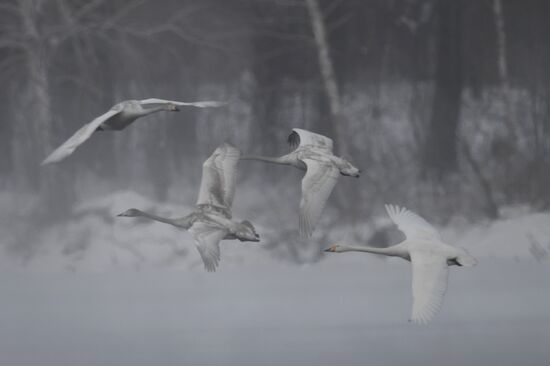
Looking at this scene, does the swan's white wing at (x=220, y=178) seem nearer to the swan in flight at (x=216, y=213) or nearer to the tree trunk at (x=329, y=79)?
the swan in flight at (x=216, y=213)

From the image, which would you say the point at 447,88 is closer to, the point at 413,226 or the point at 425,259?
the point at 413,226

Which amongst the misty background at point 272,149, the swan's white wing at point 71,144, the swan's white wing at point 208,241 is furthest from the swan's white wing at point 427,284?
the misty background at point 272,149

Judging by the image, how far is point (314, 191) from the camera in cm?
511

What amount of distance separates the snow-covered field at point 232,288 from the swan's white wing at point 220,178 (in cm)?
241

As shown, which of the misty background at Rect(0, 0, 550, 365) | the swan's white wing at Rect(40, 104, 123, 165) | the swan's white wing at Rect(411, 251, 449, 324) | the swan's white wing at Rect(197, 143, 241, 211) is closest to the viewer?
the swan's white wing at Rect(40, 104, 123, 165)

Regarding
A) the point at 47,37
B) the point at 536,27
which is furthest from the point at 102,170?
the point at 536,27

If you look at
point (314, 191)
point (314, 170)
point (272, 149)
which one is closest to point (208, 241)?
point (314, 191)

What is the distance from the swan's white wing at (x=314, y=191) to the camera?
4.98 meters

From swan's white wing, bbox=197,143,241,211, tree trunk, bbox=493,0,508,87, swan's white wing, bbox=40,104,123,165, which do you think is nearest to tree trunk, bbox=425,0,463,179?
tree trunk, bbox=493,0,508,87

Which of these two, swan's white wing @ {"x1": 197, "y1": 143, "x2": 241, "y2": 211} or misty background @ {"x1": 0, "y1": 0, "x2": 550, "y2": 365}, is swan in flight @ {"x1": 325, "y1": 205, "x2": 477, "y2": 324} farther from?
misty background @ {"x1": 0, "y1": 0, "x2": 550, "y2": 365}

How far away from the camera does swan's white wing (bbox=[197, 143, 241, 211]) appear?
5.38 m

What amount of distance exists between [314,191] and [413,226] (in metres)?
0.69

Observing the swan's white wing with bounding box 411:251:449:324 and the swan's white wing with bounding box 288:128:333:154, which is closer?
the swan's white wing with bounding box 411:251:449:324

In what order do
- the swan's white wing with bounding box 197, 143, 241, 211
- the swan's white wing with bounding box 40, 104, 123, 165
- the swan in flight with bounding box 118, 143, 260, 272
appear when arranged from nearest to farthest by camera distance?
the swan's white wing with bounding box 40, 104, 123, 165 → the swan in flight with bounding box 118, 143, 260, 272 → the swan's white wing with bounding box 197, 143, 241, 211
